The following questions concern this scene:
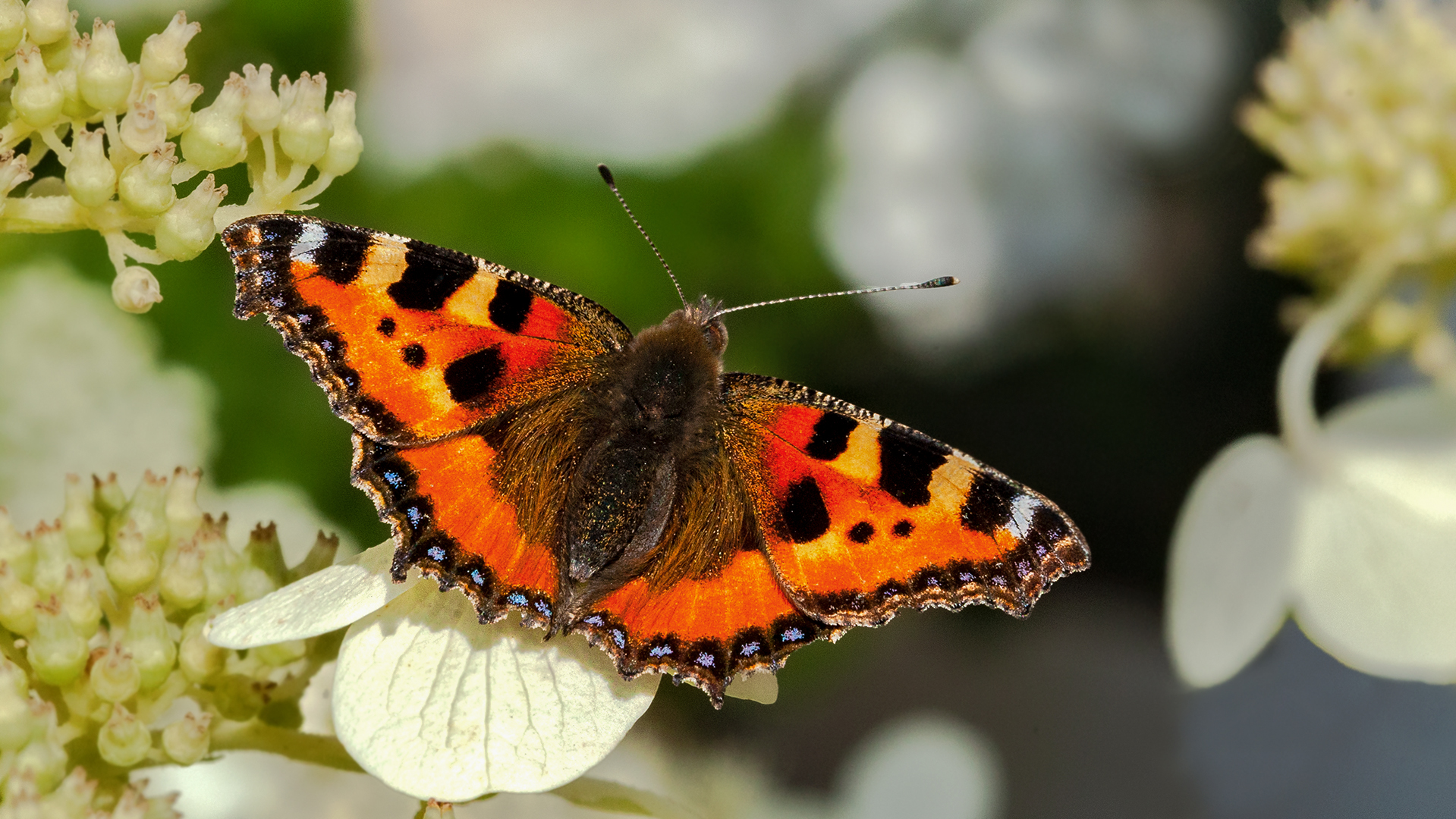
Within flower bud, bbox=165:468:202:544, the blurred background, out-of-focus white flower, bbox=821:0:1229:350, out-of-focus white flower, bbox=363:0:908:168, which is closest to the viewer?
flower bud, bbox=165:468:202:544

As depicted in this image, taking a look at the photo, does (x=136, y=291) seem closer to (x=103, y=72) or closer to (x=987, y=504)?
(x=103, y=72)

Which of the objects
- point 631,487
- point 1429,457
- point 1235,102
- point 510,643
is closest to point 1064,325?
point 1235,102

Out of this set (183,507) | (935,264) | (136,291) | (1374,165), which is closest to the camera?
(136,291)

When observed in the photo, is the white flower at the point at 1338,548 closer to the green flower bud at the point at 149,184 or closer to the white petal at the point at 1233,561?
the white petal at the point at 1233,561

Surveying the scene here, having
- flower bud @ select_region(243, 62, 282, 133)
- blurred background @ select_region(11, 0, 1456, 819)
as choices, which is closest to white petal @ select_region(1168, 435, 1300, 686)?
blurred background @ select_region(11, 0, 1456, 819)

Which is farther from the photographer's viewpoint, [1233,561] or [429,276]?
[1233,561]

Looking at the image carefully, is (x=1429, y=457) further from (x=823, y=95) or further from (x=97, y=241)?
(x=97, y=241)

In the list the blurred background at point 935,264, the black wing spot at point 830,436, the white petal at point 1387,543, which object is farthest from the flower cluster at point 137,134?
the white petal at point 1387,543

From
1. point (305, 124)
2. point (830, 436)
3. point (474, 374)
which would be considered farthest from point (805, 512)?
point (305, 124)

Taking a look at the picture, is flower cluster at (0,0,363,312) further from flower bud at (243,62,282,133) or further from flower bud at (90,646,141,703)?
flower bud at (90,646,141,703)
